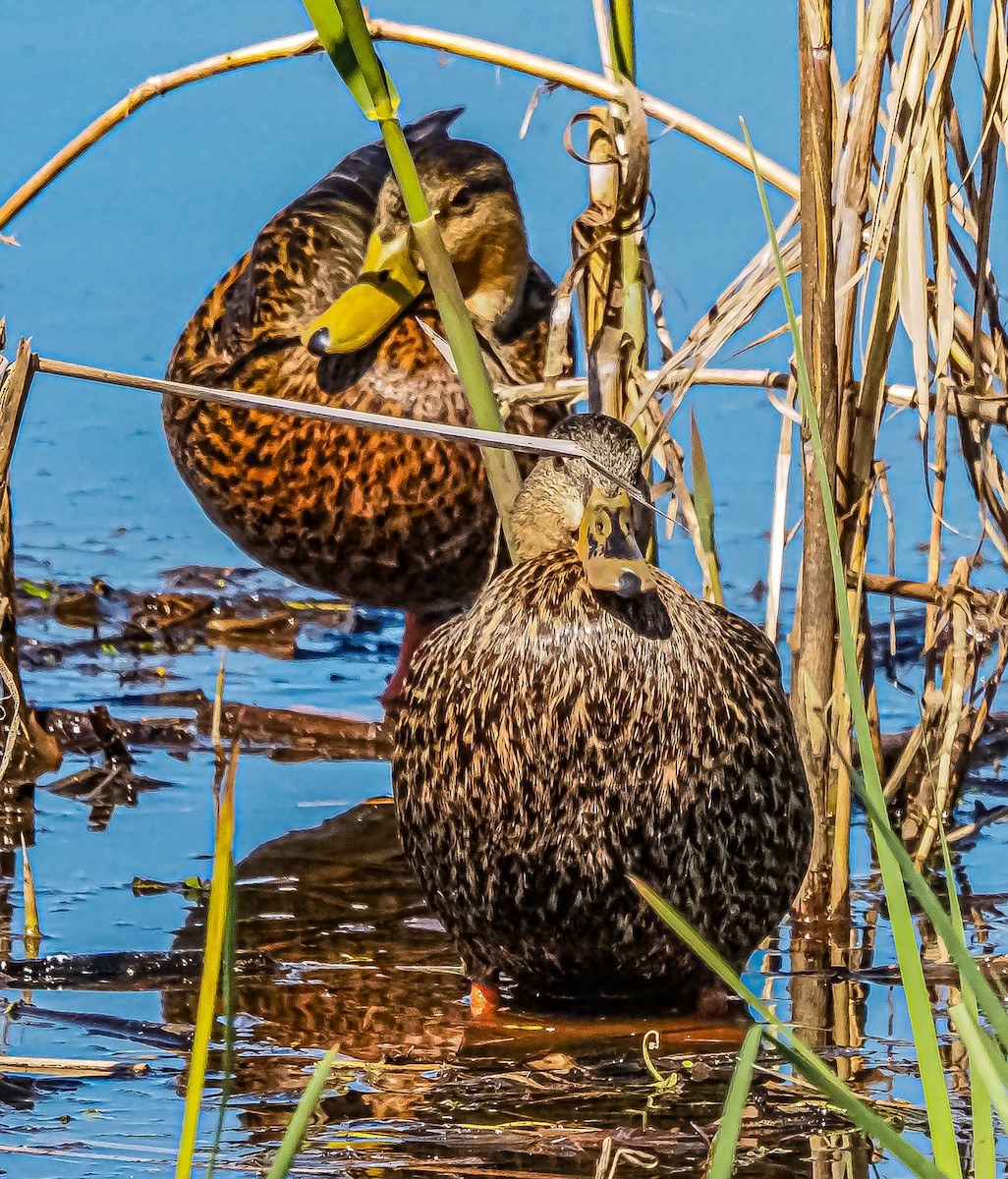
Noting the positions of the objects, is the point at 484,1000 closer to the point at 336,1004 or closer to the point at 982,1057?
the point at 336,1004

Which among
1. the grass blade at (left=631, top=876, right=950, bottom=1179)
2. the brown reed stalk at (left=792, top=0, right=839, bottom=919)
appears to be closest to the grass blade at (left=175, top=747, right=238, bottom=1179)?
the grass blade at (left=631, top=876, right=950, bottom=1179)

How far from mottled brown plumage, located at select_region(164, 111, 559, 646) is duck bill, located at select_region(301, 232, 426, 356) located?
8 cm

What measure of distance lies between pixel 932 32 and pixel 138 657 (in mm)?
2845

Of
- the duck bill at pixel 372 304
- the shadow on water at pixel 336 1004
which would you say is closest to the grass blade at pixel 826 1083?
the shadow on water at pixel 336 1004

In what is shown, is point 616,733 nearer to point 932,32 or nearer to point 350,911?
point 350,911

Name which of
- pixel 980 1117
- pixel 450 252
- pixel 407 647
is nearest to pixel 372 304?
pixel 450 252

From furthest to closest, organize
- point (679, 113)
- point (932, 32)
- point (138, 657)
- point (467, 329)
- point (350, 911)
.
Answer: point (138, 657) < point (350, 911) < point (679, 113) < point (932, 32) < point (467, 329)

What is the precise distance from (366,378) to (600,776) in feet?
6.35

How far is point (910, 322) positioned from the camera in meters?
2.82

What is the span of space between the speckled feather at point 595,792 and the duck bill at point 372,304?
155cm

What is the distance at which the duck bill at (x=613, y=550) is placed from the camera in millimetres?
2848

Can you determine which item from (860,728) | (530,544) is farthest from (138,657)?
Answer: (860,728)

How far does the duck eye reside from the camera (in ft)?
15.6

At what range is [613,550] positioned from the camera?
289 centimetres
